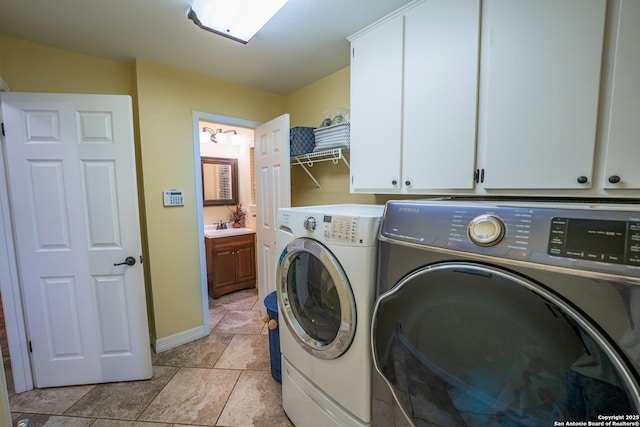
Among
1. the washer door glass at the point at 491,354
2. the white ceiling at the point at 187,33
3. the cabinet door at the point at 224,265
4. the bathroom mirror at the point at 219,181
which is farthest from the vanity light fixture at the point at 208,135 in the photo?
the washer door glass at the point at 491,354

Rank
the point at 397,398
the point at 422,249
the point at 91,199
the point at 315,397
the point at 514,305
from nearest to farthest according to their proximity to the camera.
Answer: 1. the point at 514,305
2. the point at 422,249
3. the point at 397,398
4. the point at 315,397
5. the point at 91,199

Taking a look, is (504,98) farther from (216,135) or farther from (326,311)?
(216,135)

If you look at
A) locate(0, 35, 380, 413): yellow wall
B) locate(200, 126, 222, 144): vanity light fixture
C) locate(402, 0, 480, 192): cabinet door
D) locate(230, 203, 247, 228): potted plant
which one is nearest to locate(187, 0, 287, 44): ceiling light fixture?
locate(402, 0, 480, 192): cabinet door

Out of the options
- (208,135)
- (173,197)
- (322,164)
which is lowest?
(173,197)

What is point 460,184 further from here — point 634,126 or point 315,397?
point 315,397

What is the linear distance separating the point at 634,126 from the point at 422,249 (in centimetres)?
80

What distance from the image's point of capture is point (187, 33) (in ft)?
5.31

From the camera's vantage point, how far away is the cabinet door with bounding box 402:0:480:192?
1131 mm

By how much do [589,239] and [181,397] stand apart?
2.20 m

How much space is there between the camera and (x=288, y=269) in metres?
1.37

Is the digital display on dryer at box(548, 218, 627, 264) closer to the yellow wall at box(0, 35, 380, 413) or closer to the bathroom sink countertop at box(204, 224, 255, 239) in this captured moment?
the yellow wall at box(0, 35, 380, 413)

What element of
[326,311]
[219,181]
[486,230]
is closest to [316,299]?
[326,311]

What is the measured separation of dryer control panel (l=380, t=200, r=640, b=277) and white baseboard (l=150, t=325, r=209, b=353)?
2305 millimetres

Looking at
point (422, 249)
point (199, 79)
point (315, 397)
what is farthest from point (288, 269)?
point (199, 79)
